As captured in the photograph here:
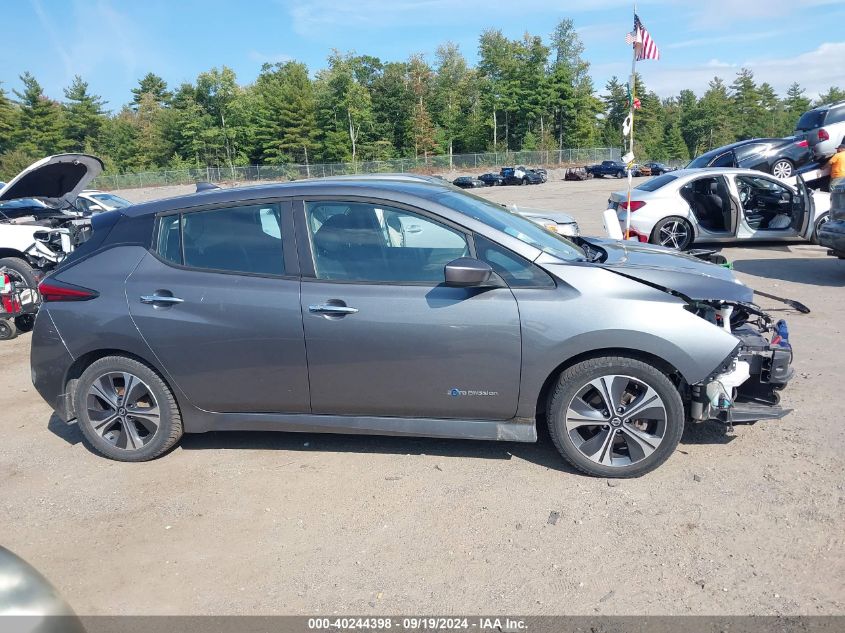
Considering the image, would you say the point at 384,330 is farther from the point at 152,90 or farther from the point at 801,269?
the point at 152,90

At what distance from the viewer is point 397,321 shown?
12.3 feet

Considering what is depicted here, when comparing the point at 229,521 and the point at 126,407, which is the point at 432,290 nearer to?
the point at 229,521

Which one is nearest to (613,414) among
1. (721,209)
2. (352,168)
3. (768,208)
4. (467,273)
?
(467,273)

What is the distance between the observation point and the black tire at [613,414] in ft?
11.9

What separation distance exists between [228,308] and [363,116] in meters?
72.4

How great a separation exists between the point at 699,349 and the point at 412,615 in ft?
6.90

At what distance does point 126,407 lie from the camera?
4.29 meters

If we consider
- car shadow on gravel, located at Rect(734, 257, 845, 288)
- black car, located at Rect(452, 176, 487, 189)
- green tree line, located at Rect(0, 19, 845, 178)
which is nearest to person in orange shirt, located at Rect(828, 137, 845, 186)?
car shadow on gravel, located at Rect(734, 257, 845, 288)

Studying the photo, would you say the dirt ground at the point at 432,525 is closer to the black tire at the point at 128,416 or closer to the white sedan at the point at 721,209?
the black tire at the point at 128,416

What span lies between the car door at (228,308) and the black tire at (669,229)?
8259 millimetres

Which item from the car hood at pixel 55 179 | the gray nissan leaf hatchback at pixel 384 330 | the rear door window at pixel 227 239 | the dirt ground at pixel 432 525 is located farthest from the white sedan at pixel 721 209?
the car hood at pixel 55 179

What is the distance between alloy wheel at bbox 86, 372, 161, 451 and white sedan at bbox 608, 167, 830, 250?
27.9ft

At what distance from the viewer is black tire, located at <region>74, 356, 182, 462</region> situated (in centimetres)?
420

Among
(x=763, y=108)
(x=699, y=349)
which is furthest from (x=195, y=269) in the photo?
(x=763, y=108)
